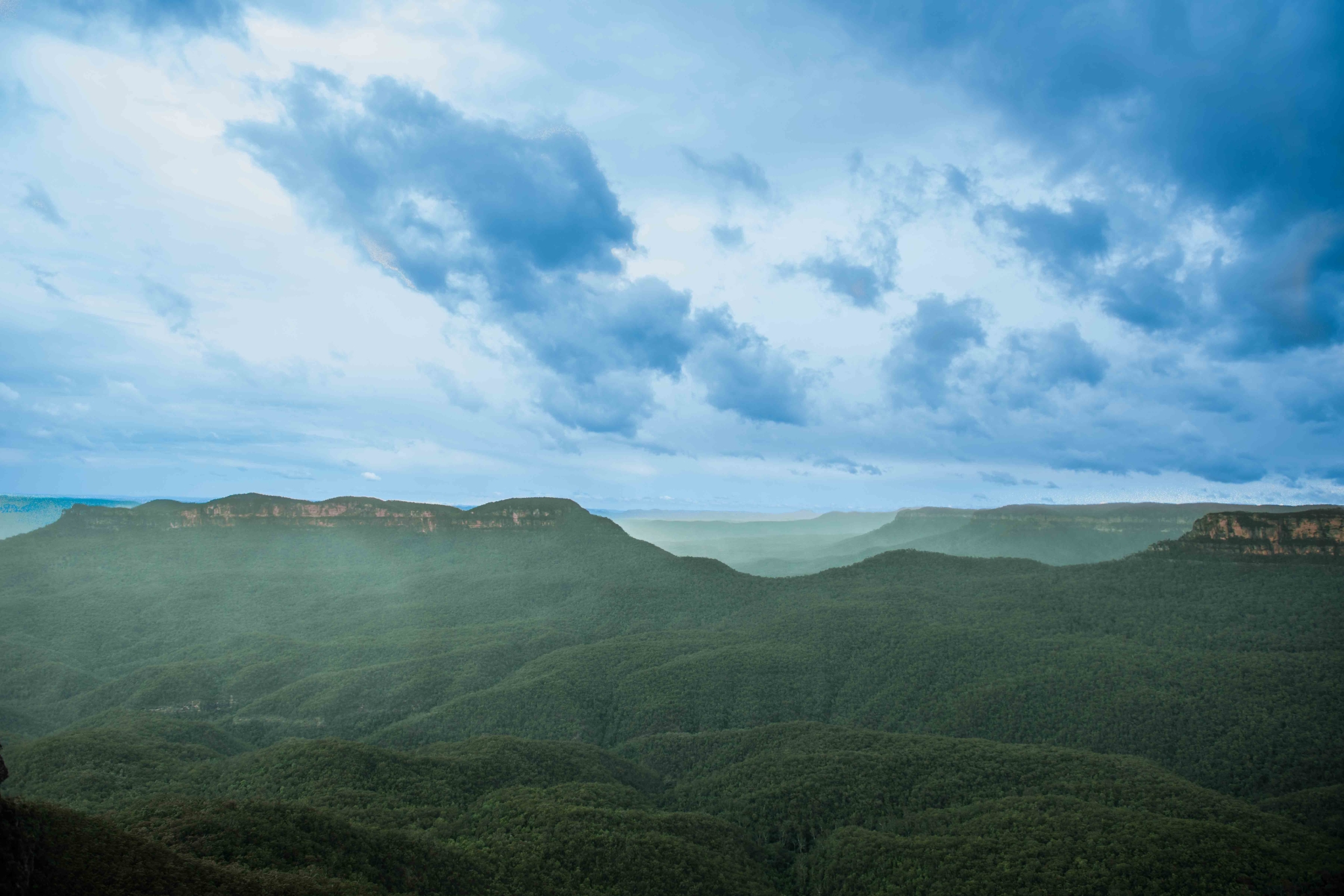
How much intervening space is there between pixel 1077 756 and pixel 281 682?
145 m

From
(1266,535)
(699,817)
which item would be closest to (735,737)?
(699,817)

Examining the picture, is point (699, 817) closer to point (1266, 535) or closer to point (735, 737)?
point (735, 737)

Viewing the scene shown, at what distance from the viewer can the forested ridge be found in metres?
55.1

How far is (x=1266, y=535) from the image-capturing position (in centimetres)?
14775

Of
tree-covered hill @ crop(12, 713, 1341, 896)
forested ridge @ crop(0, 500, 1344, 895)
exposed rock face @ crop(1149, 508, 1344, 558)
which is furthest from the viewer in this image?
exposed rock face @ crop(1149, 508, 1344, 558)

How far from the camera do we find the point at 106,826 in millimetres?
42469

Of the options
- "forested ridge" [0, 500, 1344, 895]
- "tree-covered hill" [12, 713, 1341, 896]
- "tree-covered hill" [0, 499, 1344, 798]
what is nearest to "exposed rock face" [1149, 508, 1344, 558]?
"tree-covered hill" [0, 499, 1344, 798]

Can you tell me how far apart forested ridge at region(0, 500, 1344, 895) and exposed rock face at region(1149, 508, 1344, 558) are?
493 cm

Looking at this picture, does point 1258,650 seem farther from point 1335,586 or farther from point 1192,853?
point 1192,853

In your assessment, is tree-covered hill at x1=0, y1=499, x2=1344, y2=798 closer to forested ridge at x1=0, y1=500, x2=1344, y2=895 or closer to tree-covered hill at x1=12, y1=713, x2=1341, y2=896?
forested ridge at x1=0, y1=500, x2=1344, y2=895

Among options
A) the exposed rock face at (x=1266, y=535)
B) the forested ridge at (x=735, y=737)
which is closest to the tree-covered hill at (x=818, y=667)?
the forested ridge at (x=735, y=737)

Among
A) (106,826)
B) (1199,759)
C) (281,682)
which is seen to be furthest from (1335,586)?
(281,682)

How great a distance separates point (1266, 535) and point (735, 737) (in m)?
141

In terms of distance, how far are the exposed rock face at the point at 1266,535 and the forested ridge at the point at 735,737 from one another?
4926 mm
